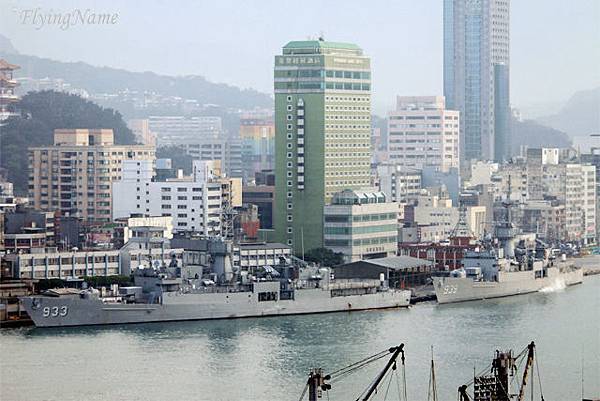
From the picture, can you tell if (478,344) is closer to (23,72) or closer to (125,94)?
(23,72)

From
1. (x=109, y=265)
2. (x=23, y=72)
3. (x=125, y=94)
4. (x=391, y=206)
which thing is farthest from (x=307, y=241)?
(x=125, y=94)

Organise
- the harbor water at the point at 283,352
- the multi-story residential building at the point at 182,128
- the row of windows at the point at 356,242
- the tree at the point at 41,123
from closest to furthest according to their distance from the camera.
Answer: the harbor water at the point at 283,352 < the row of windows at the point at 356,242 < the tree at the point at 41,123 < the multi-story residential building at the point at 182,128

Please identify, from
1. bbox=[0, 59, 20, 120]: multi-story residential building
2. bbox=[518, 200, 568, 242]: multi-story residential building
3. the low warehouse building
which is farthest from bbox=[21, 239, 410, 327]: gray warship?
bbox=[0, 59, 20, 120]: multi-story residential building

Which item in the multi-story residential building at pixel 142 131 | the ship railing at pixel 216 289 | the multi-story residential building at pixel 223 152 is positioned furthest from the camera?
the multi-story residential building at pixel 142 131

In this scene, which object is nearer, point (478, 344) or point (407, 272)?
point (478, 344)

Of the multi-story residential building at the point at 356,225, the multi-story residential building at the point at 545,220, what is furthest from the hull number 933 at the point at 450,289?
the multi-story residential building at the point at 545,220

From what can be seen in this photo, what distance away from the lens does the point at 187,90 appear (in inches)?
3489

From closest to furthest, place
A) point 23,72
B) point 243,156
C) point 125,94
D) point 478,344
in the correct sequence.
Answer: point 478,344
point 23,72
point 243,156
point 125,94

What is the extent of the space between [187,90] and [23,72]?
23556mm

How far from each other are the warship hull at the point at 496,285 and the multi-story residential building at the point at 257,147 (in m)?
25.1

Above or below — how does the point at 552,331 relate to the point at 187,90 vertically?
below

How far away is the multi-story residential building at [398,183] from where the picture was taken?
51.8 meters

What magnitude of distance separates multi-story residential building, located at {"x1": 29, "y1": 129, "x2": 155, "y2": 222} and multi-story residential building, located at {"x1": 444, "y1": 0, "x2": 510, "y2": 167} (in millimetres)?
27579

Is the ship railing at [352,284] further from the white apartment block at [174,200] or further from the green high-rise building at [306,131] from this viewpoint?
the white apartment block at [174,200]
